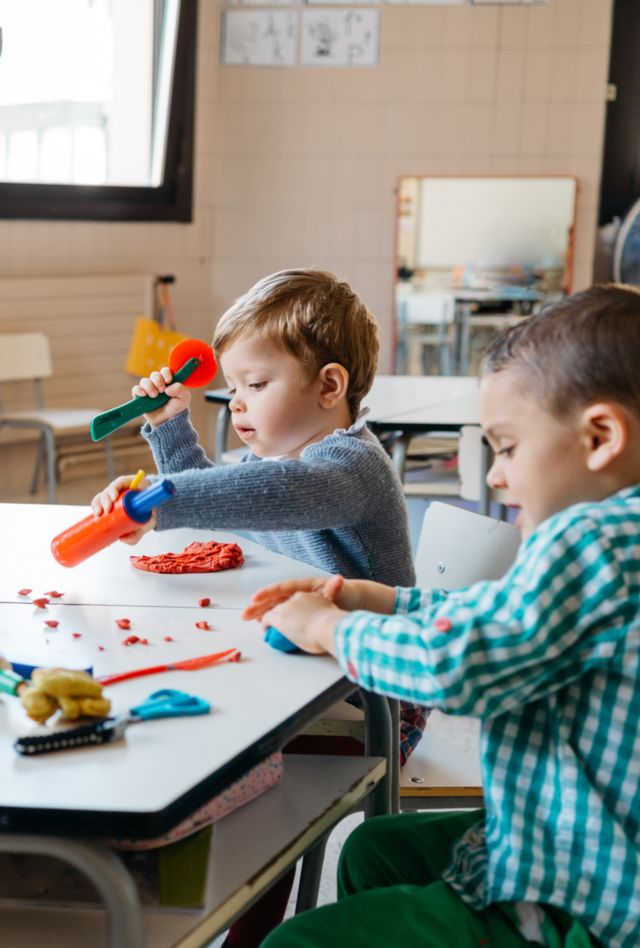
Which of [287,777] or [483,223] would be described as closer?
[287,777]

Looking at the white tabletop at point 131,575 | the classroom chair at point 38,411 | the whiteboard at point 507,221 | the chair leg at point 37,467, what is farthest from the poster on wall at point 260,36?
the white tabletop at point 131,575

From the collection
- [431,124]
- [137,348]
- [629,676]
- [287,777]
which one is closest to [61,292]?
[137,348]

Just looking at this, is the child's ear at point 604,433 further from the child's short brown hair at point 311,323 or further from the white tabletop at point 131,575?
the child's short brown hair at point 311,323

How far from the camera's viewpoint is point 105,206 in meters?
5.12

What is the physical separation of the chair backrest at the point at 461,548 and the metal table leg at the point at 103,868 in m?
0.83

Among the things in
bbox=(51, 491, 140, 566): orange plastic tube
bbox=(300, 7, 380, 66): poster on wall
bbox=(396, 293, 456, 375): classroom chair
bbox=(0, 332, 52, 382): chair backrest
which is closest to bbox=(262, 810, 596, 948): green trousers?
bbox=(51, 491, 140, 566): orange plastic tube

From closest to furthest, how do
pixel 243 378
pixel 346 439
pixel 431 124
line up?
pixel 346 439, pixel 243 378, pixel 431 124

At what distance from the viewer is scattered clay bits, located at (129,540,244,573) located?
58.9 inches

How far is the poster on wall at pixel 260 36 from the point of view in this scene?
17.1 ft

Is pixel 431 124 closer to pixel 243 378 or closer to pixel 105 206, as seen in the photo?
pixel 105 206

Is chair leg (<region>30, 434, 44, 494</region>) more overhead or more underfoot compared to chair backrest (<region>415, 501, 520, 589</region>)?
more underfoot

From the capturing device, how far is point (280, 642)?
1.18 m

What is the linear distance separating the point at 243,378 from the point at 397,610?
0.60m

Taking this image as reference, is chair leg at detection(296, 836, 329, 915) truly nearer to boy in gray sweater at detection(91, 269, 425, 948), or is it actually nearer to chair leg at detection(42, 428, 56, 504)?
boy in gray sweater at detection(91, 269, 425, 948)
